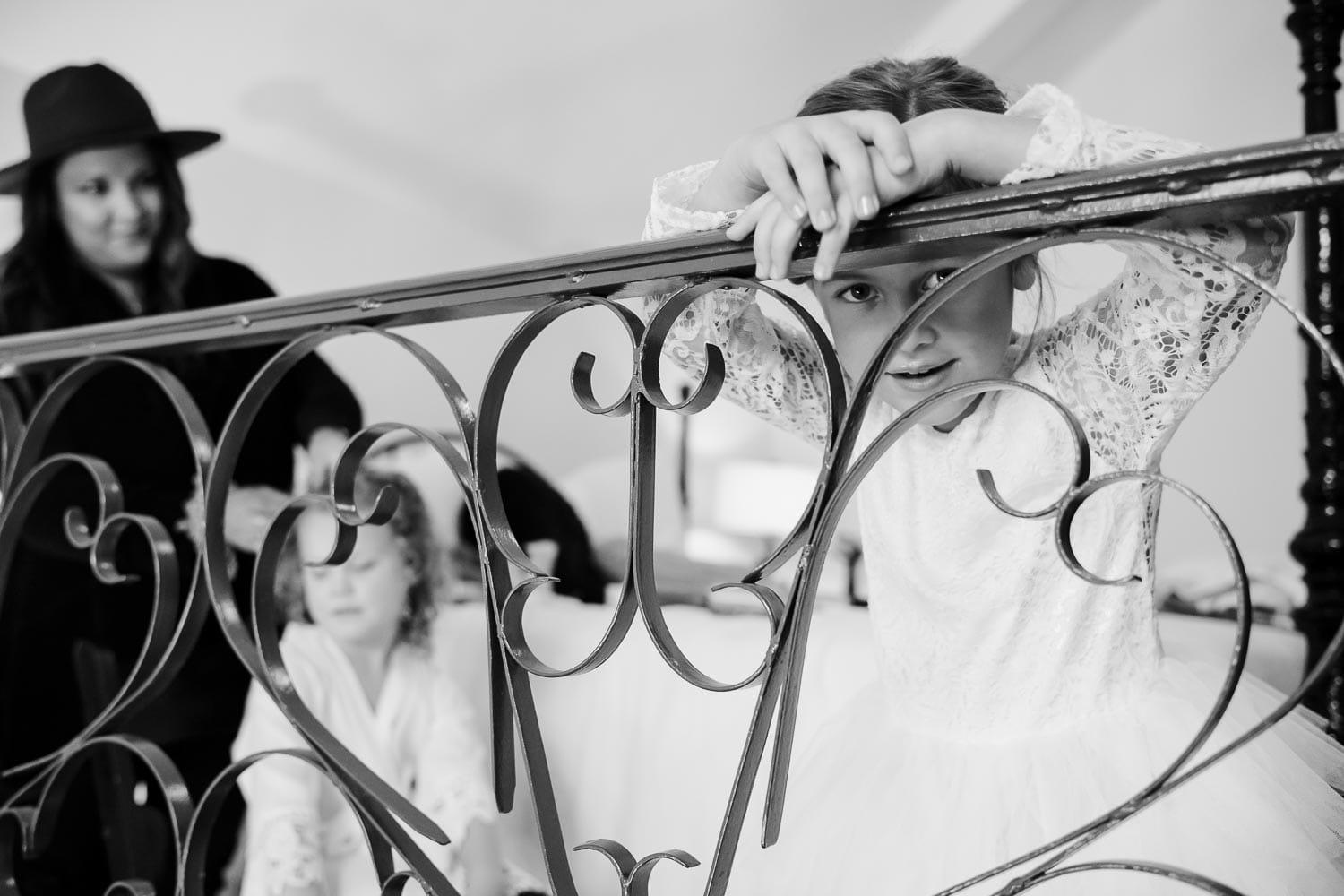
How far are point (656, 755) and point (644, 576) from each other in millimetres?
1161

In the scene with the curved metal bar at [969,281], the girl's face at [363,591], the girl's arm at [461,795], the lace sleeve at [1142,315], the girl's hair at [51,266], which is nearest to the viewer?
the curved metal bar at [969,281]

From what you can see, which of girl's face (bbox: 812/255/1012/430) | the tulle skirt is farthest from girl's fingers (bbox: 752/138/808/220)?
the tulle skirt

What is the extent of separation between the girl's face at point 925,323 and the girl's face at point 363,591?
139 cm

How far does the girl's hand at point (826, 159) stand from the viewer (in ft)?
2.17

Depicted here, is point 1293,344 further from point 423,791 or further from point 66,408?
point 66,408

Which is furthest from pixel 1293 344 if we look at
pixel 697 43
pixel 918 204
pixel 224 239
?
pixel 224 239

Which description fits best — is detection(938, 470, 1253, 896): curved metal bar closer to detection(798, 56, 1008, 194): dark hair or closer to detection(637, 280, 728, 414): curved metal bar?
detection(637, 280, 728, 414): curved metal bar

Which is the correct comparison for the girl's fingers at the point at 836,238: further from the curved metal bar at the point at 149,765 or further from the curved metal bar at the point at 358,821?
the curved metal bar at the point at 149,765

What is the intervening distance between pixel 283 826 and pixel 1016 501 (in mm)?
1280

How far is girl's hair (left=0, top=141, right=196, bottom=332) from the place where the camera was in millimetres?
2350

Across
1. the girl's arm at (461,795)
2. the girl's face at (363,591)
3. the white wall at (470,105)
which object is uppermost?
the white wall at (470,105)

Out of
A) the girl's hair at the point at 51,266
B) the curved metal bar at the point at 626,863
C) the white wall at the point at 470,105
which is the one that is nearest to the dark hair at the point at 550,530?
the white wall at the point at 470,105

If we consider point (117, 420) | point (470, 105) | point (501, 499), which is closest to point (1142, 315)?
point (501, 499)

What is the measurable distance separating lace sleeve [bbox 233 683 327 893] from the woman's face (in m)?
1.14
